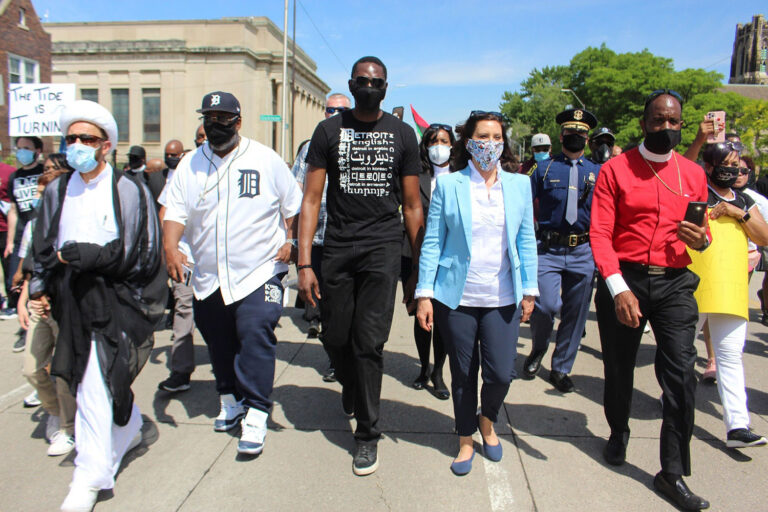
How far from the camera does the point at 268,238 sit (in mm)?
3691

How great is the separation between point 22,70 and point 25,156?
29.3m

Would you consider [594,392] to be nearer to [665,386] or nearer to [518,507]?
[665,386]

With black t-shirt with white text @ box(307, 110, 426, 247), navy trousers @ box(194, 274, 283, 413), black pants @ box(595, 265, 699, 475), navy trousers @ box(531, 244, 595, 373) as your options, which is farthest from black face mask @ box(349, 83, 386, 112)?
navy trousers @ box(531, 244, 595, 373)

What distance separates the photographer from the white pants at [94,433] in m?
2.97

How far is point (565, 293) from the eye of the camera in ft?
16.7

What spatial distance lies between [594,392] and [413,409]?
1654 mm

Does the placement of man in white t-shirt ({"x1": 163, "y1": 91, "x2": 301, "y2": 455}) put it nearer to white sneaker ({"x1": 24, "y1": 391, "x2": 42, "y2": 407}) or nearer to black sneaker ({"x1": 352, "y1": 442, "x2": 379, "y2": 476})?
black sneaker ({"x1": 352, "y1": 442, "x2": 379, "y2": 476})

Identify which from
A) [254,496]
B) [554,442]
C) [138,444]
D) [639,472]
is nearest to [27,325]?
[138,444]

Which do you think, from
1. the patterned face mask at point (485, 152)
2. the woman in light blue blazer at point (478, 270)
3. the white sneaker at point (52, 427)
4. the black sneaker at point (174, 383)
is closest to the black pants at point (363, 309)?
the woman in light blue blazer at point (478, 270)

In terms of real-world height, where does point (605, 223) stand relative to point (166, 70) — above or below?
below

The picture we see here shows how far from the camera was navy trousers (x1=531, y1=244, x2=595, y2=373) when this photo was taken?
491 cm

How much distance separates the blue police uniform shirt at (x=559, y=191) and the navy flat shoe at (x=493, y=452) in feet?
7.38

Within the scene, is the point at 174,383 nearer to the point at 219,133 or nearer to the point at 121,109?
the point at 219,133

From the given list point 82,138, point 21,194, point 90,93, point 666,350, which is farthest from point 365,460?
point 90,93
